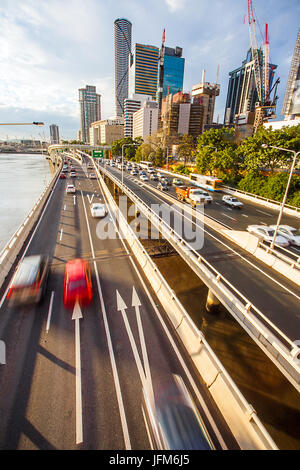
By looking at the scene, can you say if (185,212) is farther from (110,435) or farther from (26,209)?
(26,209)

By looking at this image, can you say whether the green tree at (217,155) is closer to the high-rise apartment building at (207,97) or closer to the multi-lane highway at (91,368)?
the multi-lane highway at (91,368)

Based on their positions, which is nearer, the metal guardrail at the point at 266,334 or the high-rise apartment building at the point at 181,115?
the metal guardrail at the point at 266,334

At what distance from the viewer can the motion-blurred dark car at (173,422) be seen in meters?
6.19

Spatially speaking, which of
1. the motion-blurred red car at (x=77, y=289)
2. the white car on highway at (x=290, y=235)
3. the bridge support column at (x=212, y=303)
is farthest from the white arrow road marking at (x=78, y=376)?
the white car on highway at (x=290, y=235)

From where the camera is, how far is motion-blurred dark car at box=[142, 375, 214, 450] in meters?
6.19

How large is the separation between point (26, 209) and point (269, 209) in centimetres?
5200

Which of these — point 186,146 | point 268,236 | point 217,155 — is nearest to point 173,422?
point 268,236

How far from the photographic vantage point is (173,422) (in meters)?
6.61

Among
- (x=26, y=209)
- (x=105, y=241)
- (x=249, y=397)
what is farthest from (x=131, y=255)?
(x=26, y=209)

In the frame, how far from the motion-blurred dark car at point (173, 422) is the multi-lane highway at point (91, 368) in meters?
0.66

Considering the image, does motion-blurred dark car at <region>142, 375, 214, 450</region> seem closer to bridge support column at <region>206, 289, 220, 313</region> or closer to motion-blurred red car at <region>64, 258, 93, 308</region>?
motion-blurred red car at <region>64, 258, 93, 308</region>

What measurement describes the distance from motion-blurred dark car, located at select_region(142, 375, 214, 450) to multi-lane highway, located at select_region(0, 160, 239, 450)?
2.17ft

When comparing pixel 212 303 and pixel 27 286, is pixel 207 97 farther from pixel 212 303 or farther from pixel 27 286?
pixel 27 286
